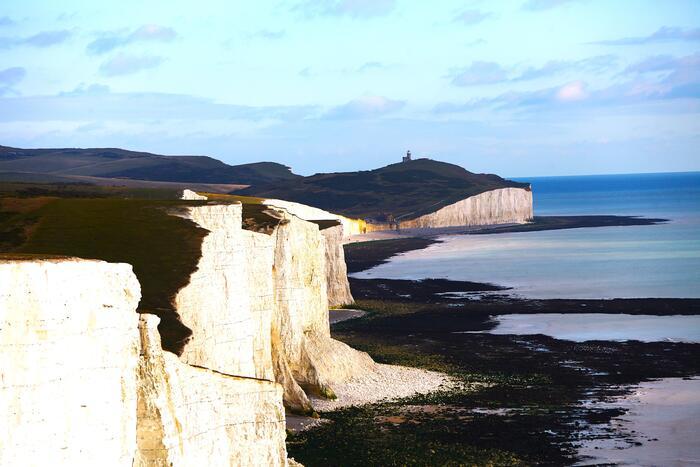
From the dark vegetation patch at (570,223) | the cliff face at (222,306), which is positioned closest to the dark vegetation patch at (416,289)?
the cliff face at (222,306)

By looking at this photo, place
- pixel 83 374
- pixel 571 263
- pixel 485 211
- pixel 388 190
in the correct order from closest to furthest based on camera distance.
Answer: pixel 83 374 → pixel 571 263 → pixel 485 211 → pixel 388 190

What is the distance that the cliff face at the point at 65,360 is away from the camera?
14.6m

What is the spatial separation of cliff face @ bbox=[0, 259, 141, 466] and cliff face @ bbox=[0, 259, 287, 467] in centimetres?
1

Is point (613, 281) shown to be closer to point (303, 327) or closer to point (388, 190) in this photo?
point (303, 327)

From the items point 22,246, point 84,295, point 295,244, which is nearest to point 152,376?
point 84,295

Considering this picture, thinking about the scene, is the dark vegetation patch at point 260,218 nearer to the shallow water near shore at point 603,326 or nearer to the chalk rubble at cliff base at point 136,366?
the chalk rubble at cliff base at point 136,366

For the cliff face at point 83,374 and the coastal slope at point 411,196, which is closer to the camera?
the cliff face at point 83,374

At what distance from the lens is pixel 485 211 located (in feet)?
545

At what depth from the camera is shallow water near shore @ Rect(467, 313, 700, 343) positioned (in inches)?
2087

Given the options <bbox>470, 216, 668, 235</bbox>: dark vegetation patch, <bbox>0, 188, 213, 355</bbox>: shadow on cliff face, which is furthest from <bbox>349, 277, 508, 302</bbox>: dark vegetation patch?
<bbox>470, 216, 668, 235</bbox>: dark vegetation patch

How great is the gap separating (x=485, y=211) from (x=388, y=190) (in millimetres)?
14886

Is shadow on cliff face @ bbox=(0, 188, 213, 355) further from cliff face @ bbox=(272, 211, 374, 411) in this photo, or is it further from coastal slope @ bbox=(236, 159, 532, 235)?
coastal slope @ bbox=(236, 159, 532, 235)

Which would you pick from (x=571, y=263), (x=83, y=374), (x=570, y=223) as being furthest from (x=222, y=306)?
(x=570, y=223)

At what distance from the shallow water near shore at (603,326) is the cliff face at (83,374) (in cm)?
3711
